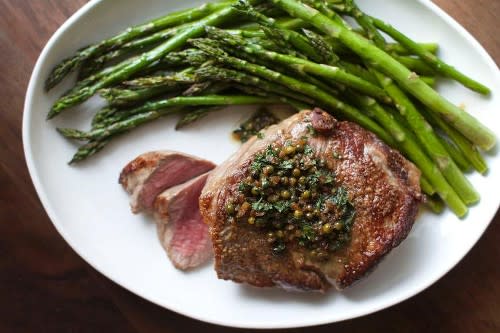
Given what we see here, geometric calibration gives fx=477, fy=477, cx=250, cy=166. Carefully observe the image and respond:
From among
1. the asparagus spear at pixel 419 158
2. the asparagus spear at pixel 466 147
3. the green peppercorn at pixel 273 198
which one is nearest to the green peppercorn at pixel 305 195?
the green peppercorn at pixel 273 198

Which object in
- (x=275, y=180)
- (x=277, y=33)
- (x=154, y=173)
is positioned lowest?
(x=154, y=173)

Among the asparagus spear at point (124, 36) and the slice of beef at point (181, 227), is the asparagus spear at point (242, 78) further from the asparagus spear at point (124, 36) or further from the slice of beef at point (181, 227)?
the slice of beef at point (181, 227)

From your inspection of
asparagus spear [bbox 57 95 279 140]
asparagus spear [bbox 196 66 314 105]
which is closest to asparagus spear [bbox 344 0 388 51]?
asparagus spear [bbox 196 66 314 105]

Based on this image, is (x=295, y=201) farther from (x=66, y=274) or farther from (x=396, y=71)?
(x=66, y=274)

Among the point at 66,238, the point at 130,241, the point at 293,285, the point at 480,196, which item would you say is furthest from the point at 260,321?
the point at 480,196

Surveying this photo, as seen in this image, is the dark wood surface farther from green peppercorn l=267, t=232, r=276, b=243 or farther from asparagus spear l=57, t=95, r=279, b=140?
green peppercorn l=267, t=232, r=276, b=243

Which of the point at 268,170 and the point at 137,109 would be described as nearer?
the point at 268,170

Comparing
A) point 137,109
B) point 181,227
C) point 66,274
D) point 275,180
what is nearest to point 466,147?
point 275,180
